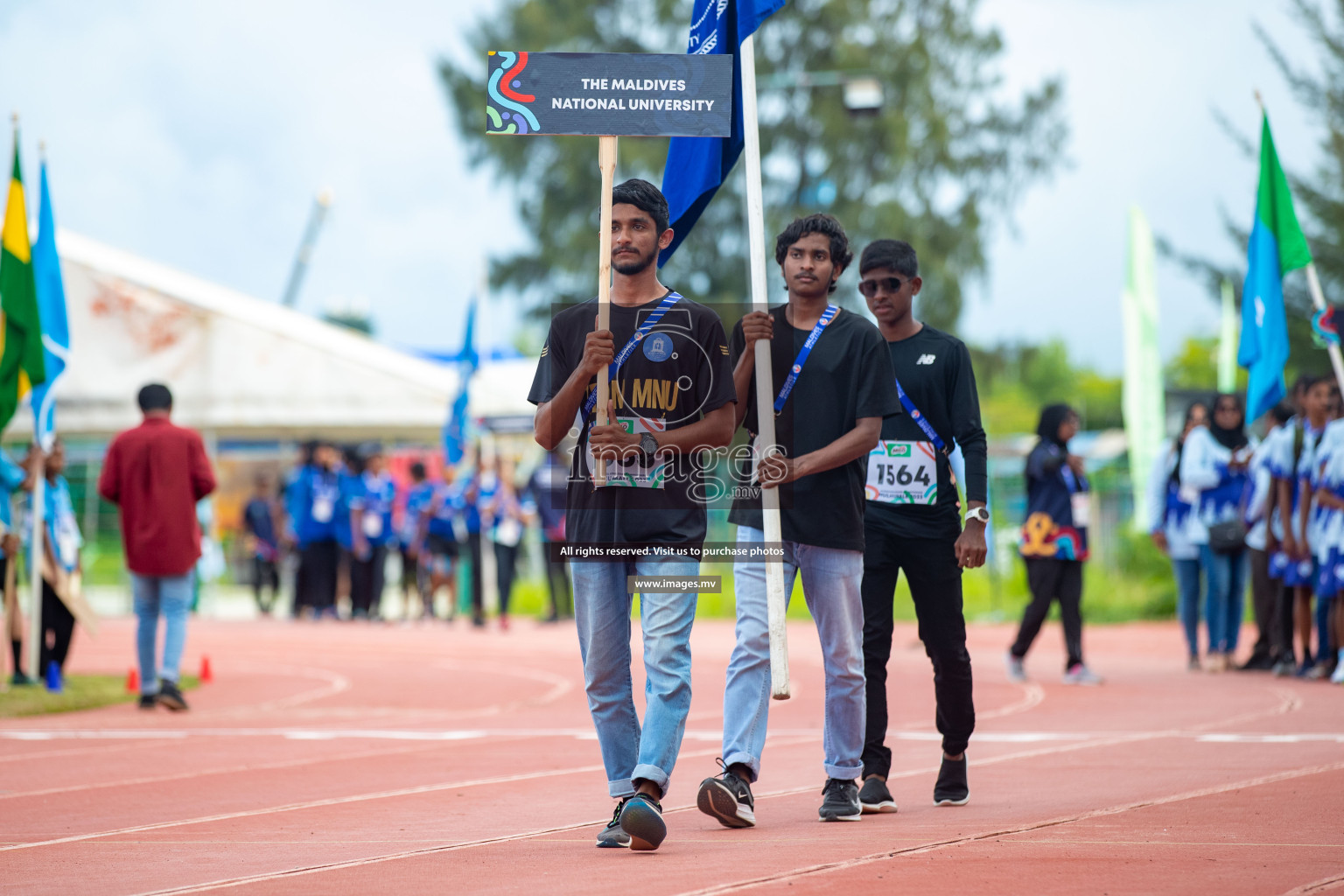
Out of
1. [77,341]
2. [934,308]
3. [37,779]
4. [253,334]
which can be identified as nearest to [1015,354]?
[934,308]

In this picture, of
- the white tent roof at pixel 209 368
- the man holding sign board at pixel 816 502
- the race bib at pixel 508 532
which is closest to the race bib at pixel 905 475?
the man holding sign board at pixel 816 502

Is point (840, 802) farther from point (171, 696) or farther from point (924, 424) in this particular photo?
point (171, 696)

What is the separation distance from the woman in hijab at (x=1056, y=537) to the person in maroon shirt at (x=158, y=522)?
6.07 m

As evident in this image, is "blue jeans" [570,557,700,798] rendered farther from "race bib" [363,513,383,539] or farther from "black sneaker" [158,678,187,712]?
"race bib" [363,513,383,539]

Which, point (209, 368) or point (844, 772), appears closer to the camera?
point (844, 772)

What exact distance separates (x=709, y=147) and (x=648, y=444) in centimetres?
190

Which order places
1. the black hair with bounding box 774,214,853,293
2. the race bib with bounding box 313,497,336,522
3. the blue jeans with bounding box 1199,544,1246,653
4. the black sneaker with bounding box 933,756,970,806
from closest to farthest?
the black hair with bounding box 774,214,853,293 → the black sneaker with bounding box 933,756,970,806 → the blue jeans with bounding box 1199,544,1246,653 → the race bib with bounding box 313,497,336,522

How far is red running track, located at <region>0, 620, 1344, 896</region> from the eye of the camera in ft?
16.1

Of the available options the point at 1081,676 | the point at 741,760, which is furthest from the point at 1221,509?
the point at 741,760

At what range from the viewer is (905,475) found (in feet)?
21.4

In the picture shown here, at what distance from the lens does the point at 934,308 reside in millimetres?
35031

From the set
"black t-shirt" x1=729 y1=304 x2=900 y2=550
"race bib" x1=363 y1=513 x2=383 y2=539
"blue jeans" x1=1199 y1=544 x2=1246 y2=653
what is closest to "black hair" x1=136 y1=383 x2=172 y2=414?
"black t-shirt" x1=729 y1=304 x2=900 y2=550

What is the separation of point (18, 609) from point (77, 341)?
14.4 metres

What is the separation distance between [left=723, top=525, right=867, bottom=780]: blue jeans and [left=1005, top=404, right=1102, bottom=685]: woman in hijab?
6556 millimetres
